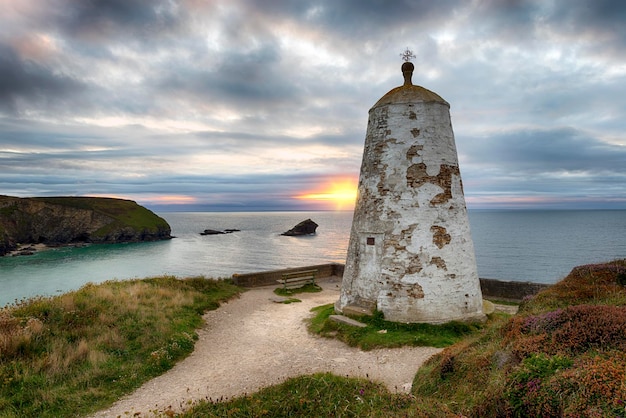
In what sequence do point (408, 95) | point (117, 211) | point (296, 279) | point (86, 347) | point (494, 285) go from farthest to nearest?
1. point (117, 211)
2. point (296, 279)
3. point (494, 285)
4. point (408, 95)
5. point (86, 347)

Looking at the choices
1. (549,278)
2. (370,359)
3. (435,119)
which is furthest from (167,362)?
(549,278)

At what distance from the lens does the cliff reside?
6862 cm

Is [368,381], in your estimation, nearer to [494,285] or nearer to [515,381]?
[515,381]

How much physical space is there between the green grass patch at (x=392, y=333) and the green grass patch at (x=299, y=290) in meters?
5.94

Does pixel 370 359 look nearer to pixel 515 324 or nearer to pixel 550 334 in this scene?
pixel 515 324

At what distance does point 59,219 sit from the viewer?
7369cm

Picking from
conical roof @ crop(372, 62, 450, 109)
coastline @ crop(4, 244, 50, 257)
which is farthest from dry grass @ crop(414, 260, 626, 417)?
coastline @ crop(4, 244, 50, 257)

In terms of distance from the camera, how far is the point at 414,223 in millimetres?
10609

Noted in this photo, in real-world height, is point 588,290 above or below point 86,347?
above

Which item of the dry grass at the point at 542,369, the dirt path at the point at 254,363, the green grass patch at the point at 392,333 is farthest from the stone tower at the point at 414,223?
the dry grass at the point at 542,369

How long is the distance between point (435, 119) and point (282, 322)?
28.3 ft

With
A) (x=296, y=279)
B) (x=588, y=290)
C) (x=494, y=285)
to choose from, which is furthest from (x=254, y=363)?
(x=494, y=285)

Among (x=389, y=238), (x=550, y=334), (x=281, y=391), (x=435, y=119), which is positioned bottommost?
(x=281, y=391)

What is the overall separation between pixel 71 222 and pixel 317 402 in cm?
8596
